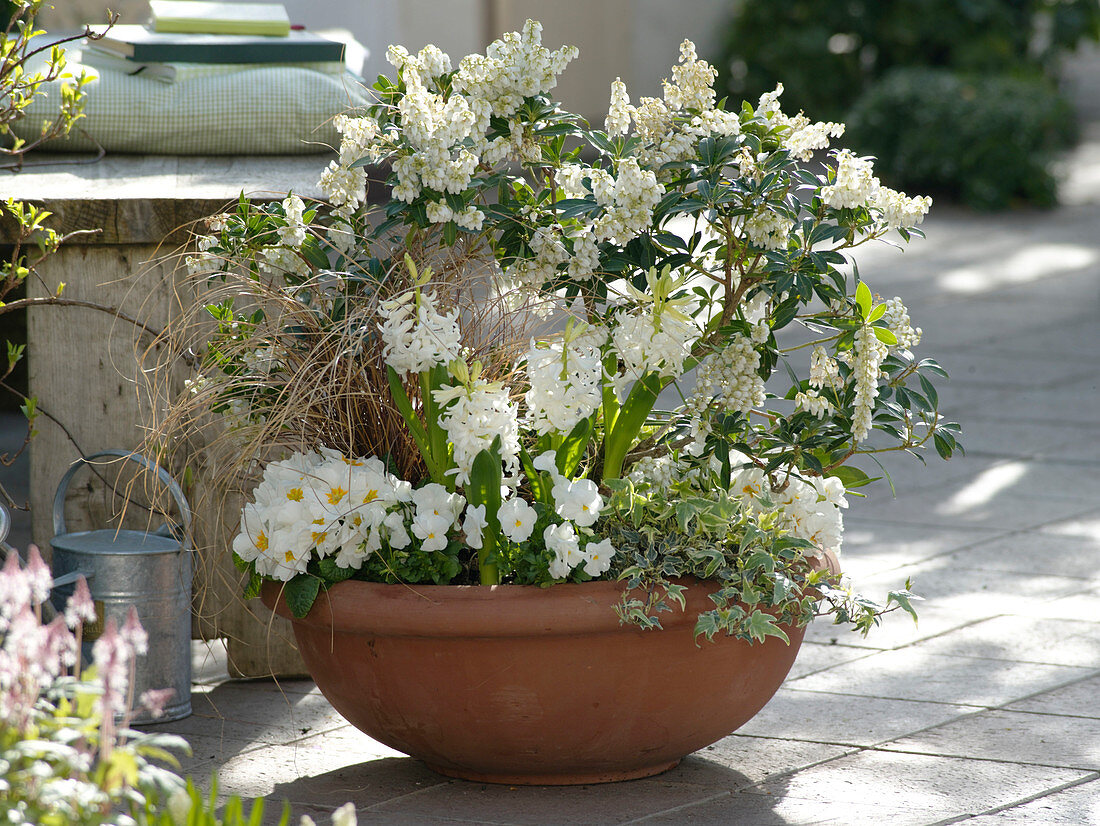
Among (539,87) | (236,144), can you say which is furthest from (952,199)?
(539,87)

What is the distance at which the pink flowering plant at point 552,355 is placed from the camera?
231 cm

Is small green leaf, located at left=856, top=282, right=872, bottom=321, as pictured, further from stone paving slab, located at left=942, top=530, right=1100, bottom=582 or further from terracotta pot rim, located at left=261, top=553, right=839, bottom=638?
stone paving slab, located at left=942, top=530, right=1100, bottom=582

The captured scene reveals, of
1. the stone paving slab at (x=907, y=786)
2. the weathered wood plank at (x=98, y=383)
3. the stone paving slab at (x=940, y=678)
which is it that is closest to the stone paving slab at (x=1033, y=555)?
the stone paving slab at (x=940, y=678)

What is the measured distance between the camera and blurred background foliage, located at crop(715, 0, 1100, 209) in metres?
10.1

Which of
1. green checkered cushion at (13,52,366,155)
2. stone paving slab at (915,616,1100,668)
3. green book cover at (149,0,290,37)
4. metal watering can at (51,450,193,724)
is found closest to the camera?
metal watering can at (51,450,193,724)

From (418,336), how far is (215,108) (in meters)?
1.45

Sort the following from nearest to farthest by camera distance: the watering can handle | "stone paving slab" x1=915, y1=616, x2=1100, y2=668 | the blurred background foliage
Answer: the watering can handle
"stone paving slab" x1=915, y1=616, x2=1100, y2=668
the blurred background foliage

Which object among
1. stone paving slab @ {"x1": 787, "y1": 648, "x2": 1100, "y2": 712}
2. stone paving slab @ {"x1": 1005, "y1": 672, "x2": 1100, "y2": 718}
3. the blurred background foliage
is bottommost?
stone paving slab @ {"x1": 1005, "y1": 672, "x2": 1100, "y2": 718}

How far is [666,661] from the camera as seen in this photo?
7.68ft

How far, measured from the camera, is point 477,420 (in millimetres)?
2248

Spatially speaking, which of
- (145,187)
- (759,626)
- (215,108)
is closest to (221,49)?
(215,108)

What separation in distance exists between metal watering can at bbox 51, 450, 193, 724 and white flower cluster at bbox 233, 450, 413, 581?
0.92ft

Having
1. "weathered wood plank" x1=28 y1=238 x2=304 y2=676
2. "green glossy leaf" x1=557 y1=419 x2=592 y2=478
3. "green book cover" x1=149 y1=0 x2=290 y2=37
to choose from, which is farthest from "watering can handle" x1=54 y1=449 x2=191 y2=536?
"green book cover" x1=149 y1=0 x2=290 y2=37

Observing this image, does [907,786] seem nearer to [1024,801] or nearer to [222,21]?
[1024,801]
